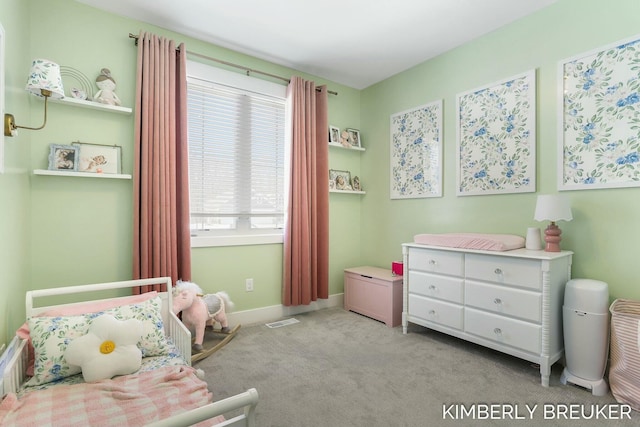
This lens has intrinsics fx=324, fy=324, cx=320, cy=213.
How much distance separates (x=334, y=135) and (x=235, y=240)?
1605 millimetres

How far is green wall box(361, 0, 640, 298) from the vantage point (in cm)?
204

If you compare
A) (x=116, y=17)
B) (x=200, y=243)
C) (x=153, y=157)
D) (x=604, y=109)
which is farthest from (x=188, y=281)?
(x=604, y=109)

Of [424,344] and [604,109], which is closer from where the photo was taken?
[604,109]

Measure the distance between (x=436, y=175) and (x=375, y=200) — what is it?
835 mm

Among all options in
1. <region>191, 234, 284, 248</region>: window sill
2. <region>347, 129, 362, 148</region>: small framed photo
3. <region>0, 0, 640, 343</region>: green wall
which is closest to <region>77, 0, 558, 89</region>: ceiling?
<region>0, 0, 640, 343</region>: green wall

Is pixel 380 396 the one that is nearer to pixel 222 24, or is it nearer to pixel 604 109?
pixel 604 109

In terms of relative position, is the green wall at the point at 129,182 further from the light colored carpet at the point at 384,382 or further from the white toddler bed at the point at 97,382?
the light colored carpet at the point at 384,382

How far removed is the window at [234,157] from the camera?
283 cm

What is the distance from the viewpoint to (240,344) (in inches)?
102

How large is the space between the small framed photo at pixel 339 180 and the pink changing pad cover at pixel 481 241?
1.29m

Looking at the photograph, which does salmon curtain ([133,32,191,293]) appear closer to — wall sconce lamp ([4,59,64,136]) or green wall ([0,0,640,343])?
green wall ([0,0,640,343])

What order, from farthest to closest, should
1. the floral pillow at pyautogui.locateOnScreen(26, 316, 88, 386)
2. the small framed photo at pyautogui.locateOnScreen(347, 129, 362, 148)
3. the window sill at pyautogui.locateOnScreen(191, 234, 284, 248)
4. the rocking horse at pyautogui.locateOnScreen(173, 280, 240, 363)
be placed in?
the small framed photo at pyautogui.locateOnScreen(347, 129, 362, 148), the window sill at pyautogui.locateOnScreen(191, 234, 284, 248), the rocking horse at pyautogui.locateOnScreen(173, 280, 240, 363), the floral pillow at pyautogui.locateOnScreen(26, 316, 88, 386)

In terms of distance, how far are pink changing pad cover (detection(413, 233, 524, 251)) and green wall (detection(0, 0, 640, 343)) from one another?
0.72ft

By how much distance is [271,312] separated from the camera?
323cm
